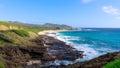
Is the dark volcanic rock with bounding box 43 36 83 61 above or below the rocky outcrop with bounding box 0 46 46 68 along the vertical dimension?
below

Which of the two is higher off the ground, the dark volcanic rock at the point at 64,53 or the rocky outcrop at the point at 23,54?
the rocky outcrop at the point at 23,54

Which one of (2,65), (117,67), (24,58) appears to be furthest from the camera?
(24,58)

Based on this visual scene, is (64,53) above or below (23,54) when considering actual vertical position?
below

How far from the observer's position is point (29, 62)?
1681 inches

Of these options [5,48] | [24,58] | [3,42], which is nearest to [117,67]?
[24,58]

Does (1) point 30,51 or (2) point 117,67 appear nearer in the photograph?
(2) point 117,67

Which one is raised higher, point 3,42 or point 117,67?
point 117,67

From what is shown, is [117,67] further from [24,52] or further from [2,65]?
[24,52]

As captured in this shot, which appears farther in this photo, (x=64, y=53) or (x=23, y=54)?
(x=64, y=53)

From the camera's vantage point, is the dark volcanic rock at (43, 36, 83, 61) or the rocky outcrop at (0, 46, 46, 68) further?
the dark volcanic rock at (43, 36, 83, 61)

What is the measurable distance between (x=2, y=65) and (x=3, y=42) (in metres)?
28.6

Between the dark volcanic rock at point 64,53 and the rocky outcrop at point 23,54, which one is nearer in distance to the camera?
the rocky outcrop at point 23,54

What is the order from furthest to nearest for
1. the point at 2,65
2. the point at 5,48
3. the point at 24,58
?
1. the point at 5,48
2. the point at 24,58
3. the point at 2,65

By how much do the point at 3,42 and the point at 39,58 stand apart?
14.5m
